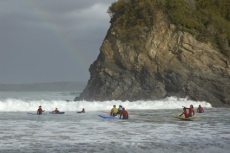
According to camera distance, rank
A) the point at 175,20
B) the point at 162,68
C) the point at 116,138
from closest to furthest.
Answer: the point at 116,138 < the point at 162,68 < the point at 175,20

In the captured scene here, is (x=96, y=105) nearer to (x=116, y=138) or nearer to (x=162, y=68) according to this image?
(x=162, y=68)

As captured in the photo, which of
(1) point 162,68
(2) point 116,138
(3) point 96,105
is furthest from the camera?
(1) point 162,68

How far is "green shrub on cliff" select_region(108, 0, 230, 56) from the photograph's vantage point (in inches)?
2450

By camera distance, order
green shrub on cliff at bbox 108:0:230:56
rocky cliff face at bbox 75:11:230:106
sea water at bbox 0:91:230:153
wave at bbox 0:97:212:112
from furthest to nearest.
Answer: green shrub on cliff at bbox 108:0:230:56
rocky cliff face at bbox 75:11:230:106
wave at bbox 0:97:212:112
sea water at bbox 0:91:230:153

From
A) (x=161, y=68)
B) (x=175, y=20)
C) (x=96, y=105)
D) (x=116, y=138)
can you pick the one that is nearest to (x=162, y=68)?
(x=161, y=68)

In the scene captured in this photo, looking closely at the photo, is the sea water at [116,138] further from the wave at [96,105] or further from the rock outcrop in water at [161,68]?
the rock outcrop in water at [161,68]

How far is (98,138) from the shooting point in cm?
2427

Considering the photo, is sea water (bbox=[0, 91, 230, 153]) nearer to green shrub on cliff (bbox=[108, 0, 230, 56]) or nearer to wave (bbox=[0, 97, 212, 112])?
wave (bbox=[0, 97, 212, 112])

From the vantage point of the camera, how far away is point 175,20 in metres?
62.2

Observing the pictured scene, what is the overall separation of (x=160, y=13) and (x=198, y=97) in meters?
15.5

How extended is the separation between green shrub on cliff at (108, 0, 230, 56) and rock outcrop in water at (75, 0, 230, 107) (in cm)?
79

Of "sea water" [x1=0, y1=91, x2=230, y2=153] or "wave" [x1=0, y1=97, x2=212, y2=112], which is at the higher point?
"wave" [x1=0, y1=97, x2=212, y2=112]

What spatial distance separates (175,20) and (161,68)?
27.9 feet

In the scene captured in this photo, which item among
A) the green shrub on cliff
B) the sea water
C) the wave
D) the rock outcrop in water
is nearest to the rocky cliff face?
the rock outcrop in water
